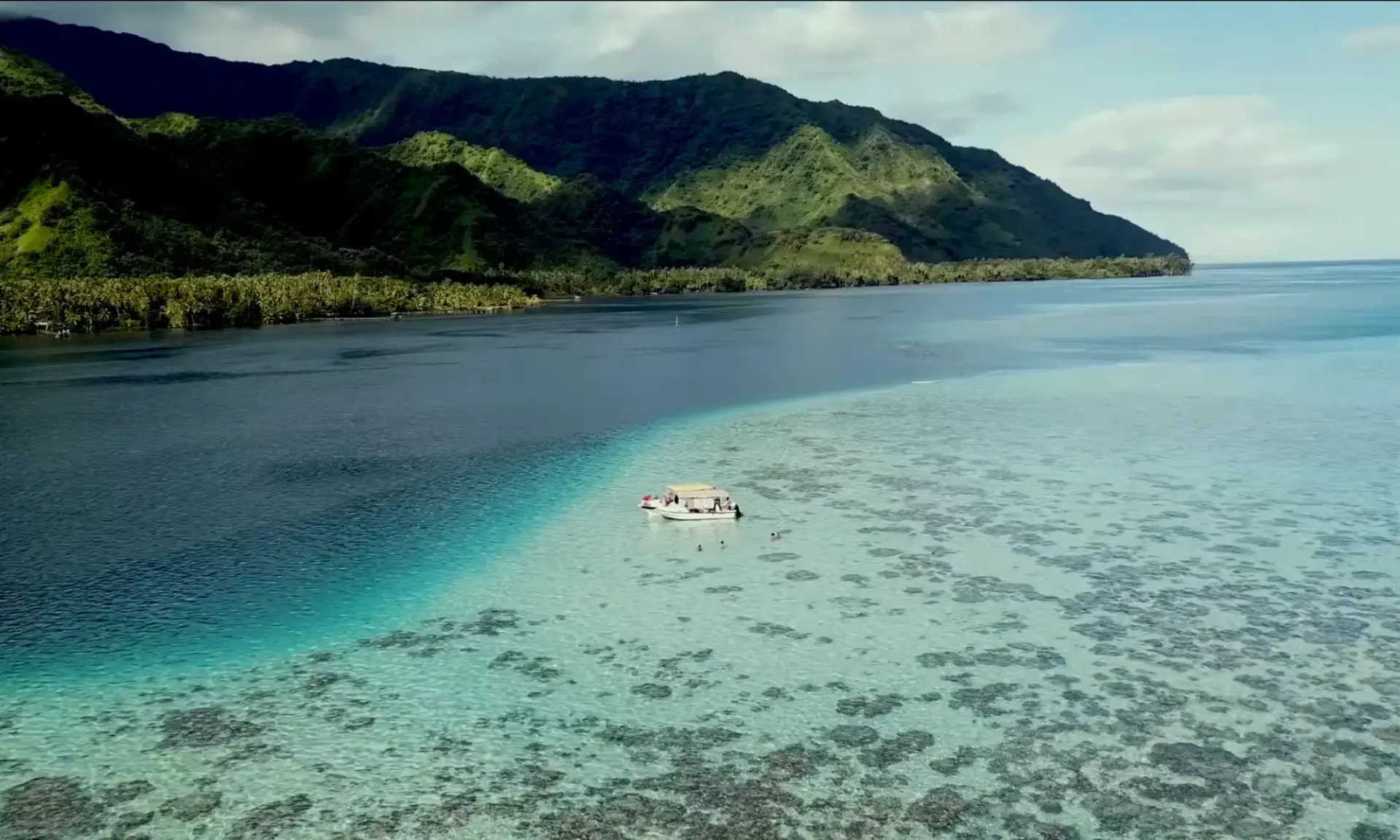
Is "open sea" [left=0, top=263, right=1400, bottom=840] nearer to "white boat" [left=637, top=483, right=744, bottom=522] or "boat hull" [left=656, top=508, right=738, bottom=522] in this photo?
"boat hull" [left=656, top=508, right=738, bottom=522]

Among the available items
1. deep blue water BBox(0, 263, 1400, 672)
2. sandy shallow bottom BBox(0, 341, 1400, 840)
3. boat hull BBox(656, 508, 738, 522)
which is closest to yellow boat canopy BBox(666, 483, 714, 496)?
boat hull BBox(656, 508, 738, 522)

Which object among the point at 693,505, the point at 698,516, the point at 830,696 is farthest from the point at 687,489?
the point at 830,696

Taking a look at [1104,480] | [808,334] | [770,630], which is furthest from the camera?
[808,334]

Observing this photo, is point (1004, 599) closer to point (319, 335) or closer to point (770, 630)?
point (770, 630)

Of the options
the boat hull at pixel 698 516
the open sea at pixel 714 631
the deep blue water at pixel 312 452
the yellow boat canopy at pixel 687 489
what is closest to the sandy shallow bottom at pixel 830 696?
the open sea at pixel 714 631

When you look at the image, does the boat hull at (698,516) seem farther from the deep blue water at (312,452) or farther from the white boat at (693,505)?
the deep blue water at (312,452)

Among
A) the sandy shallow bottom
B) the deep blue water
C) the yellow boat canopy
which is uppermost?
the yellow boat canopy

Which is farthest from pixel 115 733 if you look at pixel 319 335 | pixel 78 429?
pixel 319 335
